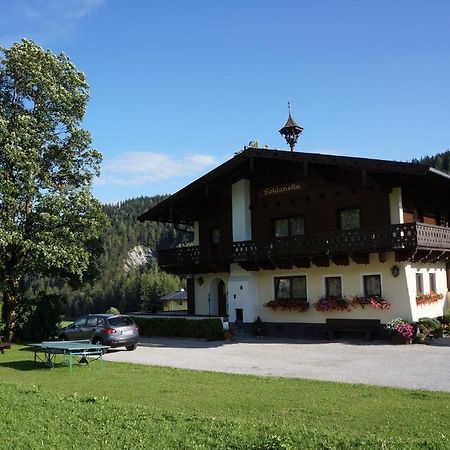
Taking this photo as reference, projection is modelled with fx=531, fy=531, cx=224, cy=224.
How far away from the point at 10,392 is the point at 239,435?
18.7ft

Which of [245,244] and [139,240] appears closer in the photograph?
[245,244]

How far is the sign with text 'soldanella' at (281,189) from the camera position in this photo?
24672 millimetres

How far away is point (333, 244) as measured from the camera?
2189cm

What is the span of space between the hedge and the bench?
4.71 meters

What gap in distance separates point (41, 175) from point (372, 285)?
15759 mm

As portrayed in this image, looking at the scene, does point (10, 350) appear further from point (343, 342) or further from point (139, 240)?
point (139, 240)

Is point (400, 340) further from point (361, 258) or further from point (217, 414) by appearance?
point (217, 414)

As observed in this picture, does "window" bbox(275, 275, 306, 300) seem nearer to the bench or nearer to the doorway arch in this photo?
the bench

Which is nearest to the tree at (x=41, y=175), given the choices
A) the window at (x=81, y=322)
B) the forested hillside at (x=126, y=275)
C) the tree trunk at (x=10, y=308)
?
the tree trunk at (x=10, y=308)

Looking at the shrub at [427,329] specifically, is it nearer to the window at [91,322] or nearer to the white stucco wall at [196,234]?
the window at [91,322]

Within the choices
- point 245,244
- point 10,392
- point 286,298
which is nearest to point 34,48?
point 245,244

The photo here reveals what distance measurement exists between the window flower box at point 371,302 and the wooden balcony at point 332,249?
1.48 meters

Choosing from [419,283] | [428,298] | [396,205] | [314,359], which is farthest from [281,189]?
[314,359]

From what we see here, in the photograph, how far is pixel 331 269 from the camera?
76.2 ft
